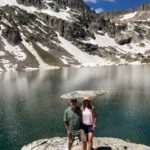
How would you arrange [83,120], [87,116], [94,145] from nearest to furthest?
[87,116]
[83,120]
[94,145]

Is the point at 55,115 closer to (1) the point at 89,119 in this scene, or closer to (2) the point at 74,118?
(2) the point at 74,118

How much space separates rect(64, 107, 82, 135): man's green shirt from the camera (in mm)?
31203

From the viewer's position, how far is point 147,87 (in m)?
128

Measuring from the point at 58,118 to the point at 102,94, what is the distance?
37885 mm

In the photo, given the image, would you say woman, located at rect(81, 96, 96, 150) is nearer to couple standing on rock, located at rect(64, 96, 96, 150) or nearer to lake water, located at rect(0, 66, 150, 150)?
couple standing on rock, located at rect(64, 96, 96, 150)

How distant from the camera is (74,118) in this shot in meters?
31.2

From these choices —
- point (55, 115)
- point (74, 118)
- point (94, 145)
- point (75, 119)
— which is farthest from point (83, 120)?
point (55, 115)

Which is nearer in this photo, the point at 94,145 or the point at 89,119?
the point at 89,119

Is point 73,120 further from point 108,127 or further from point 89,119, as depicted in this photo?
point 108,127

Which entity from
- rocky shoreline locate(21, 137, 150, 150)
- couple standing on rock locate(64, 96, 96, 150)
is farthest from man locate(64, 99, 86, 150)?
rocky shoreline locate(21, 137, 150, 150)

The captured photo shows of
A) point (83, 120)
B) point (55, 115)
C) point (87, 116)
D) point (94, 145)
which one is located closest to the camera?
point (87, 116)

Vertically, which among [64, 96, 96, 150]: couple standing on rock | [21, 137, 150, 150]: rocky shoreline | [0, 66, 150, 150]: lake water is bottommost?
[0, 66, 150, 150]: lake water

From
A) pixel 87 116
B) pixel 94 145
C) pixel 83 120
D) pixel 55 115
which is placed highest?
→ pixel 87 116

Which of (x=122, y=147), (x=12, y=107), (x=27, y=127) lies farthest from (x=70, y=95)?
(x=122, y=147)
